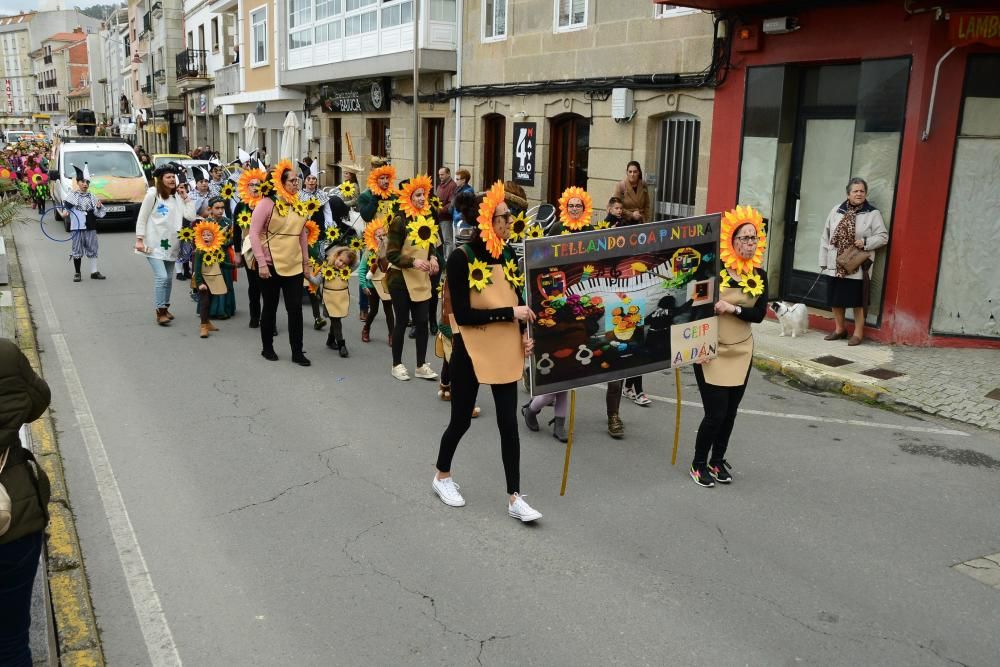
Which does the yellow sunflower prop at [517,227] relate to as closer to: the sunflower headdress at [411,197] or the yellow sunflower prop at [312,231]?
the sunflower headdress at [411,197]

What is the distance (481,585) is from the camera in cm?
438

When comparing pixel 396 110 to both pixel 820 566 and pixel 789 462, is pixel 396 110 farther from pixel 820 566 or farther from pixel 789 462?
pixel 820 566

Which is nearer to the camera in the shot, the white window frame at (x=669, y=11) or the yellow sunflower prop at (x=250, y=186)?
the yellow sunflower prop at (x=250, y=186)

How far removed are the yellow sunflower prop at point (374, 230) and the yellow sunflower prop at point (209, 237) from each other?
2534 mm

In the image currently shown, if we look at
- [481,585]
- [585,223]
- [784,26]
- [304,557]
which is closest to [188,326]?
[585,223]

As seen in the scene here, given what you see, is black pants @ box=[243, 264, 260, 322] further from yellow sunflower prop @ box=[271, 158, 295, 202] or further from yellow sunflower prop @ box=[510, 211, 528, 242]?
yellow sunflower prop @ box=[510, 211, 528, 242]

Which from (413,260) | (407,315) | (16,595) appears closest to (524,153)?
(407,315)

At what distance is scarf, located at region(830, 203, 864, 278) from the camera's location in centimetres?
970

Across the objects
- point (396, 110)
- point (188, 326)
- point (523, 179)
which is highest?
point (396, 110)

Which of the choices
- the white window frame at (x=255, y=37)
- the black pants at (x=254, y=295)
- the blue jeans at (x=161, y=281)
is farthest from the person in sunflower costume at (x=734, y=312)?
the white window frame at (x=255, y=37)

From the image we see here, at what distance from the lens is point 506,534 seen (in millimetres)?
4977

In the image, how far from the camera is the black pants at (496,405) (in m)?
5.12

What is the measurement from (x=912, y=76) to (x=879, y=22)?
2.62ft

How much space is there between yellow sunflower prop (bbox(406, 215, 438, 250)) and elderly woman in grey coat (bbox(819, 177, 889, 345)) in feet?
15.8
